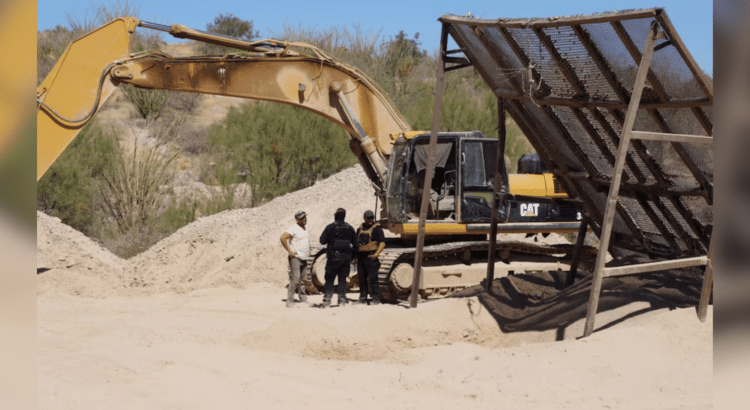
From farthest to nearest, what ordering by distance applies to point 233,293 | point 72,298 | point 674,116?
point 233,293
point 72,298
point 674,116

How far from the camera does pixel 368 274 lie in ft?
38.3

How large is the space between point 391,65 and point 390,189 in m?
22.7

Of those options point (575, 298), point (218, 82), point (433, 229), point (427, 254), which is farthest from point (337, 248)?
point (575, 298)

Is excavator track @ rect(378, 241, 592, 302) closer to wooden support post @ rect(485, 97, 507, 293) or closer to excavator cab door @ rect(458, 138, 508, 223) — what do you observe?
excavator cab door @ rect(458, 138, 508, 223)

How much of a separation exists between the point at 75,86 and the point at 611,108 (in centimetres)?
697

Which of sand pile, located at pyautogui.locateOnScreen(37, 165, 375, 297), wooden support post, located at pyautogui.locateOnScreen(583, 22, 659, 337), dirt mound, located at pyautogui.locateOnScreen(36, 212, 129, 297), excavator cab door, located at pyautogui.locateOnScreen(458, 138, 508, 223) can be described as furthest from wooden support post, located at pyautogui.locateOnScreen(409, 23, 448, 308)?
dirt mound, located at pyautogui.locateOnScreen(36, 212, 129, 297)

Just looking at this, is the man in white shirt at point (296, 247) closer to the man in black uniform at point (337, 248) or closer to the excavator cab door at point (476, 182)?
the man in black uniform at point (337, 248)

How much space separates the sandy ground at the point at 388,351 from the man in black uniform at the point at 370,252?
1297 millimetres

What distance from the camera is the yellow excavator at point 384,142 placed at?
36.5 ft

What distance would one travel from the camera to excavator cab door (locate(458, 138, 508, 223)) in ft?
39.9

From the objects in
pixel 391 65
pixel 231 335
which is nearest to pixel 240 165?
Result: pixel 391 65

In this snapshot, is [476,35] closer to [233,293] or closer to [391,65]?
[233,293]

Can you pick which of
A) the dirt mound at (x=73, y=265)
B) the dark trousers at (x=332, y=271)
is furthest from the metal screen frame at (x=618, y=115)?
the dirt mound at (x=73, y=265)

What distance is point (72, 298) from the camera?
1312 centimetres
